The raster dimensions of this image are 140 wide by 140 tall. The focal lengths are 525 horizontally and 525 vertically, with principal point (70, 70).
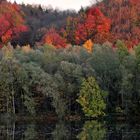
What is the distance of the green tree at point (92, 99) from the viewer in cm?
8975

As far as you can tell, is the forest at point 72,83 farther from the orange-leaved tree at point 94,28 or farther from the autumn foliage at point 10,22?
the autumn foliage at point 10,22

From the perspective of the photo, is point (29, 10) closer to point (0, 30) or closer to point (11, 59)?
point (0, 30)

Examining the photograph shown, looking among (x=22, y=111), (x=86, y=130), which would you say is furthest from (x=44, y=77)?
(x=86, y=130)

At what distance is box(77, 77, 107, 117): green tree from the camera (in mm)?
89750

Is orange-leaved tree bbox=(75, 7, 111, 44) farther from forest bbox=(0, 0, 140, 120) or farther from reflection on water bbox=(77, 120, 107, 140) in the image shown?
reflection on water bbox=(77, 120, 107, 140)

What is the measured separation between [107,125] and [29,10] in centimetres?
11091

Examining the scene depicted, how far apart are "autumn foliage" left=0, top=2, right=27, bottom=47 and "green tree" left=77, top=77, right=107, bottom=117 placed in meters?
55.5

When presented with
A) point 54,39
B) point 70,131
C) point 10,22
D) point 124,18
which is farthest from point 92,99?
point 10,22

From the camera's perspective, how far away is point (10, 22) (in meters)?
156

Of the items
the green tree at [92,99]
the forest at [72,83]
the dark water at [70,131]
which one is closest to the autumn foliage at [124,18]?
the forest at [72,83]

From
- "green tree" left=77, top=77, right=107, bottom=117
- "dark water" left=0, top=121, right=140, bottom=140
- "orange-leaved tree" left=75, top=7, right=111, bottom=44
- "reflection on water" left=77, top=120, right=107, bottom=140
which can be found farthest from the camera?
"orange-leaved tree" left=75, top=7, right=111, bottom=44

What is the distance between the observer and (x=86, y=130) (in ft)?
233

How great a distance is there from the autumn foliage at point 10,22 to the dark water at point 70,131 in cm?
6420

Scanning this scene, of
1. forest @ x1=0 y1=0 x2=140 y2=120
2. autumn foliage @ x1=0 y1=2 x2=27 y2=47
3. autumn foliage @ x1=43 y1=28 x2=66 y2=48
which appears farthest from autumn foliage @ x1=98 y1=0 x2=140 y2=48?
Result: forest @ x1=0 y1=0 x2=140 y2=120
